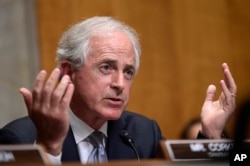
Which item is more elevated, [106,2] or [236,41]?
[106,2]

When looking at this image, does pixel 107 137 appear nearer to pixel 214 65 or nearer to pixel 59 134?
pixel 59 134

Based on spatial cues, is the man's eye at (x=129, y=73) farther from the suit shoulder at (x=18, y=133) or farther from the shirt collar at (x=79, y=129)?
the suit shoulder at (x=18, y=133)

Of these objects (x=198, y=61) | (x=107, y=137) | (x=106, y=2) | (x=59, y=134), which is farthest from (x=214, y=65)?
(x=59, y=134)

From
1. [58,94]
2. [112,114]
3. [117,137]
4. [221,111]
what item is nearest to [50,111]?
[58,94]

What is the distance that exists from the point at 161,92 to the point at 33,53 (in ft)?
3.56

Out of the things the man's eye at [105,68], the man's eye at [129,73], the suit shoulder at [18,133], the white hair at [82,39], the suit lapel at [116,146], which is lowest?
the suit lapel at [116,146]

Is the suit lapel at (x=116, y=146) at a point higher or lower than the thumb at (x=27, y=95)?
lower

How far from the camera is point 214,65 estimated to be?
182 inches

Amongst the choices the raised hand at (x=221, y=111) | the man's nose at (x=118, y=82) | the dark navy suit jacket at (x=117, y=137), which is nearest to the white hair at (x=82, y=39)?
the man's nose at (x=118, y=82)

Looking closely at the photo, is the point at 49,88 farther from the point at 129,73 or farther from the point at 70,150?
the point at 129,73

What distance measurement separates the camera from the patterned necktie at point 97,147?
229cm

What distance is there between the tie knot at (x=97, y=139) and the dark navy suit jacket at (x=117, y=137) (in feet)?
0.08

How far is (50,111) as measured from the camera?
6.35ft

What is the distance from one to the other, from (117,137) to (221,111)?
43 cm
